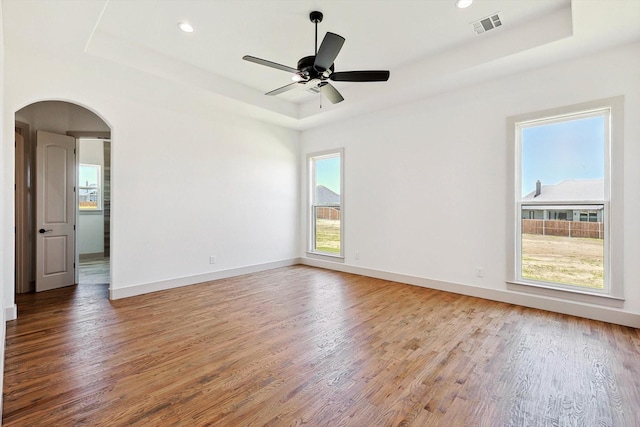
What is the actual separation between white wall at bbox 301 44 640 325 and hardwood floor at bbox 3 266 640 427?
86 cm

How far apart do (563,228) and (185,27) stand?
506cm

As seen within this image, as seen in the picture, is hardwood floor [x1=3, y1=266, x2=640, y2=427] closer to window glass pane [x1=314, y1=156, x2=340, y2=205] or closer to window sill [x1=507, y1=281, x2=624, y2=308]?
window sill [x1=507, y1=281, x2=624, y2=308]

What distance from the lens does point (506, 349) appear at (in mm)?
2740

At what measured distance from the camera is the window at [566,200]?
3.48m

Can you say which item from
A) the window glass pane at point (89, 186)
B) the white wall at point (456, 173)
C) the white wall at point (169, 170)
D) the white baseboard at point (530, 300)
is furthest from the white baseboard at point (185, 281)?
the window glass pane at point (89, 186)

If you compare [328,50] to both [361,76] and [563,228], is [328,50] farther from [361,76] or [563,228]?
[563,228]

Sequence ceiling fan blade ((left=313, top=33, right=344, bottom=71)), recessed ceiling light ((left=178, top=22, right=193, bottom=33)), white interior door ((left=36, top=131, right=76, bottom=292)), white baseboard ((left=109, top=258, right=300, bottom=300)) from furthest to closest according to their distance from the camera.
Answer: white interior door ((left=36, top=131, right=76, bottom=292)) → white baseboard ((left=109, top=258, right=300, bottom=300)) → recessed ceiling light ((left=178, top=22, right=193, bottom=33)) → ceiling fan blade ((left=313, top=33, right=344, bottom=71))

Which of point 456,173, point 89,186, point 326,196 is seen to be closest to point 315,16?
point 456,173

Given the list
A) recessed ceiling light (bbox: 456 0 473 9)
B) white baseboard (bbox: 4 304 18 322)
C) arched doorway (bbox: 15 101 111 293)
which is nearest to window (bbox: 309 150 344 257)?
recessed ceiling light (bbox: 456 0 473 9)

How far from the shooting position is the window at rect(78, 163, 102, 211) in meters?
7.46

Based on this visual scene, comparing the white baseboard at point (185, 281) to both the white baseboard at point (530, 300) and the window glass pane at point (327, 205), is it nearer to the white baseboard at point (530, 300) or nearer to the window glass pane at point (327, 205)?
the window glass pane at point (327, 205)

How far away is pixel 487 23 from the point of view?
3365 mm

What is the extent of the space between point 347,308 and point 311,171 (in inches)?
142

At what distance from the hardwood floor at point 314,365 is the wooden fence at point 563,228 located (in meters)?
1.00
